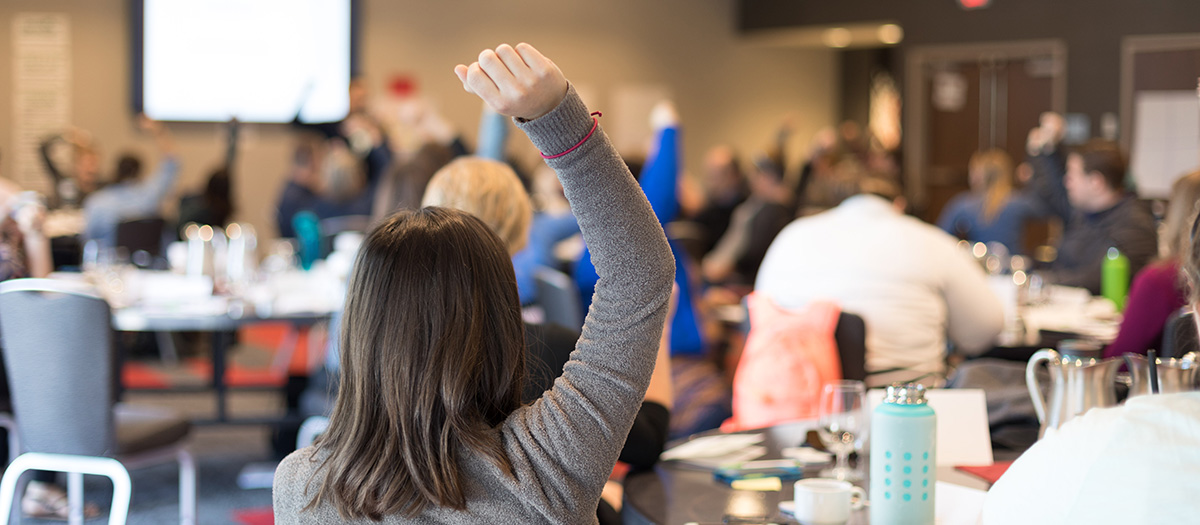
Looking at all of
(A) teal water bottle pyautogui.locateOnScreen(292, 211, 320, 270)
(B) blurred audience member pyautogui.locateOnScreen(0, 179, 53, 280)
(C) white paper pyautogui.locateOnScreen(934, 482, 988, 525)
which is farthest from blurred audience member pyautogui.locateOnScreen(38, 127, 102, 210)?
(C) white paper pyautogui.locateOnScreen(934, 482, 988, 525)

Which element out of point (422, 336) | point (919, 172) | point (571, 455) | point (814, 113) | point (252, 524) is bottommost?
point (252, 524)

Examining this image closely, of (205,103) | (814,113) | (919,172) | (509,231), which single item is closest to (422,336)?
(509,231)

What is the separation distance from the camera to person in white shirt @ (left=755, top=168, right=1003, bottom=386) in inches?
121

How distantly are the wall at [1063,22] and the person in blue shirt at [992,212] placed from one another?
200 centimetres

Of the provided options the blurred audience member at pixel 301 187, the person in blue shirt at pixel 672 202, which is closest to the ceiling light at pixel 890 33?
the blurred audience member at pixel 301 187

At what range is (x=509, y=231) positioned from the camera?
2.40 metres

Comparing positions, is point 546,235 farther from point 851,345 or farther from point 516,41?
point 516,41

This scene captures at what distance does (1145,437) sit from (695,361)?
366 centimetres

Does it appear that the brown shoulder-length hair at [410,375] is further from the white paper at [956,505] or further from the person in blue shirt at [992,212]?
the person in blue shirt at [992,212]

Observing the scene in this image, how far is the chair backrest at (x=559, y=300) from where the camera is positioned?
3352 mm

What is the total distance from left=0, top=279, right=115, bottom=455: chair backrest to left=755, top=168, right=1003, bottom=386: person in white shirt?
1.85 metres

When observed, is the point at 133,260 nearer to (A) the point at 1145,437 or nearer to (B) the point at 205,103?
(B) the point at 205,103

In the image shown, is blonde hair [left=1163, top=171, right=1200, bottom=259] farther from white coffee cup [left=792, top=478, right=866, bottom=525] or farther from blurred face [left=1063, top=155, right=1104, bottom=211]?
white coffee cup [left=792, top=478, right=866, bottom=525]

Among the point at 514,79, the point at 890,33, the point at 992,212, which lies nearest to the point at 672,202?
the point at 992,212
